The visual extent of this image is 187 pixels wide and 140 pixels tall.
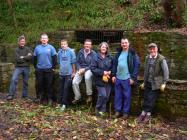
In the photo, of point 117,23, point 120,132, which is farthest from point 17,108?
point 117,23

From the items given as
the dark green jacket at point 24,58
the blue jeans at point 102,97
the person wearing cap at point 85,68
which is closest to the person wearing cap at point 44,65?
the dark green jacket at point 24,58

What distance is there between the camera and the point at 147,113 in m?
10.5

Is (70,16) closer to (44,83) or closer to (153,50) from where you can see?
(44,83)

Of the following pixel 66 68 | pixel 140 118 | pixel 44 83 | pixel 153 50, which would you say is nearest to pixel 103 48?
pixel 66 68

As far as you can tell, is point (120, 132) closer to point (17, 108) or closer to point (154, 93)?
point (154, 93)

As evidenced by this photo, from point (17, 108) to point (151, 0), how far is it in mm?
10743

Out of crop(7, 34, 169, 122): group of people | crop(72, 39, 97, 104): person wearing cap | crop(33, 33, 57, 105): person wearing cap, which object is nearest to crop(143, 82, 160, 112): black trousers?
crop(7, 34, 169, 122): group of people

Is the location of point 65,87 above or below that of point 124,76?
→ below

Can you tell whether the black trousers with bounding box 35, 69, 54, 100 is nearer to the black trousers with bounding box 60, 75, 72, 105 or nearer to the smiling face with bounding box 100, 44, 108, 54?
the black trousers with bounding box 60, 75, 72, 105

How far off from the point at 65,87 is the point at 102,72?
46.4 inches

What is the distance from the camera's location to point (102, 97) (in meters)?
11.1

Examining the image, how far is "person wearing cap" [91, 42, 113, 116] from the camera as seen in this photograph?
36.1ft

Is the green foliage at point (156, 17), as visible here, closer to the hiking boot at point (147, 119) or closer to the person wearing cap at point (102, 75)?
the person wearing cap at point (102, 75)

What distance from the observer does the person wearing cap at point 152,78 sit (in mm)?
10336
